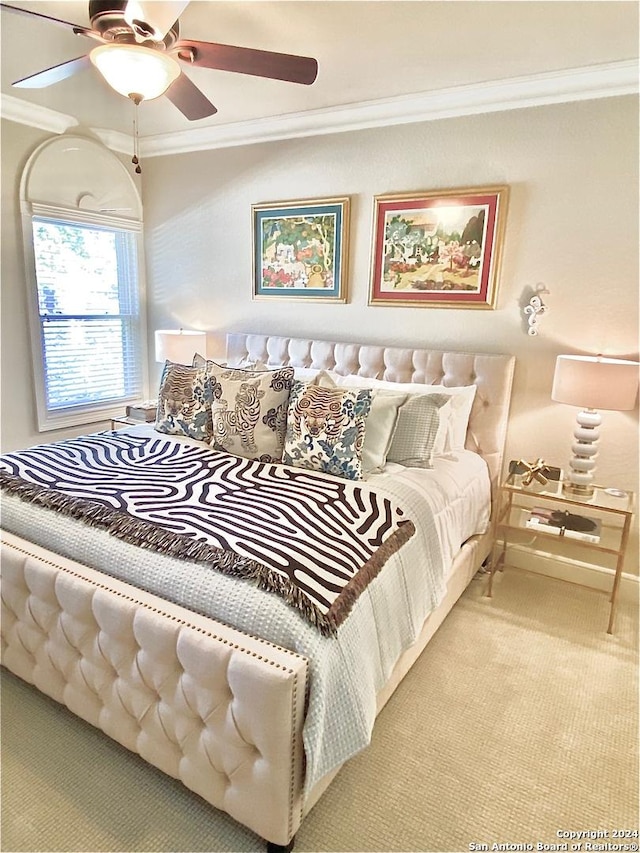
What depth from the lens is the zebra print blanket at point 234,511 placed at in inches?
61.6

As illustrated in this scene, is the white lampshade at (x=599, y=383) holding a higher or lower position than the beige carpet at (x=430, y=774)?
higher

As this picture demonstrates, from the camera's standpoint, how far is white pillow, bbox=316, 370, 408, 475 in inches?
98.7

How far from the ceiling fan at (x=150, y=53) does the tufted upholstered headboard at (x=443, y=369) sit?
1685 millimetres

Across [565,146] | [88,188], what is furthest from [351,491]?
[88,188]

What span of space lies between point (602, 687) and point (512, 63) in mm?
2978

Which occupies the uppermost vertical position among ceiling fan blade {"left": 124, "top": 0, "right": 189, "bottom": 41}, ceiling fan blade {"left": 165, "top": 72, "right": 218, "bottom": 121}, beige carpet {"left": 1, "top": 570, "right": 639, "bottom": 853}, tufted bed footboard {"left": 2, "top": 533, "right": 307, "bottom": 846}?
ceiling fan blade {"left": 165, "top": 72, "right": 218, "bottom": 121}

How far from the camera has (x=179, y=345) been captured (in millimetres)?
3908

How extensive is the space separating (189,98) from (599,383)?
229 cm

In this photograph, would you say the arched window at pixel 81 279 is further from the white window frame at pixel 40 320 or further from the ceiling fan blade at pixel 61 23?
the ceiling fan blade at pixel 61 23

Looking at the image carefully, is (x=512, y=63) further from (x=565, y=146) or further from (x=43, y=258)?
(x=43, y=258)

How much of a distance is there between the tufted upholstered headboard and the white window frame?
5.37 ft

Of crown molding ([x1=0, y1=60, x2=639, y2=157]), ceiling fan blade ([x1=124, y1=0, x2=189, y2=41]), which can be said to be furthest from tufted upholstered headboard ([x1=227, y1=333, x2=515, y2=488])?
ceiling fan blade ([x1=124, y1=0, x2=189, y2=41])

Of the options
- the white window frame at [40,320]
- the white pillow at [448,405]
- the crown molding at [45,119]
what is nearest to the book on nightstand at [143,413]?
the white window frame at [40,320]

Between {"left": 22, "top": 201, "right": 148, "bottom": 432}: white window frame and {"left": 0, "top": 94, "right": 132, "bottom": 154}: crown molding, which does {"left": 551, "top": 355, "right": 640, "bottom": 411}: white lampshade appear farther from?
{"left": 0, "top": 94, "right": 132, "bottom": 154}: crown molding
